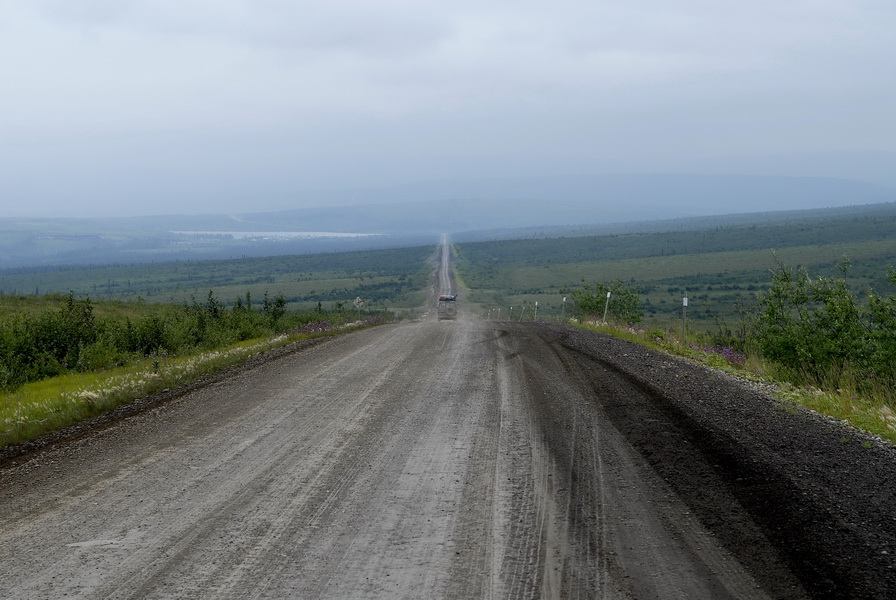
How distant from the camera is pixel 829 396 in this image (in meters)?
10.7

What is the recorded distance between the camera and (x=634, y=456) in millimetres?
7246

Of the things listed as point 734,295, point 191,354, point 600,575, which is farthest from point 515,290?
point 600,575

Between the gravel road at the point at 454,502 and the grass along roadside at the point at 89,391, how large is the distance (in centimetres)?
75

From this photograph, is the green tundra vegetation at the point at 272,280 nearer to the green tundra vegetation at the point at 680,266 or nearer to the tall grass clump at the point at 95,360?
the green tundra vegetation at the point at 680,266

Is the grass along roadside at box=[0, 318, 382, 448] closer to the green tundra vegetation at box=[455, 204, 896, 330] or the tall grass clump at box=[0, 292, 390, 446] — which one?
the tall grass clump at box=[0, 292, 390, 446]

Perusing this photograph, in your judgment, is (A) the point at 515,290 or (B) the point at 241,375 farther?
(A) the point at 515,290

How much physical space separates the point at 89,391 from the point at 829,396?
1020 cm

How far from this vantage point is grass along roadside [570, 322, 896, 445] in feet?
28.9

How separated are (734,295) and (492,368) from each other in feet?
191

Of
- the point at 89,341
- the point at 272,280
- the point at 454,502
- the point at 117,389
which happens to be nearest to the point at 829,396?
the point at 454,502

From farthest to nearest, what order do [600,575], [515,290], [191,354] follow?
[515,290] < [191,354] < [600,575]

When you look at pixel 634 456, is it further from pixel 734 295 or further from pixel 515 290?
pixel 515 290

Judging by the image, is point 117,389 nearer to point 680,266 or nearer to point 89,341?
point 89,341

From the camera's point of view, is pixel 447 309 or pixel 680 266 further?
pixel 680 266
